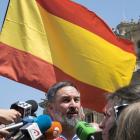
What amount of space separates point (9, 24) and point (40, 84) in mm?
1354

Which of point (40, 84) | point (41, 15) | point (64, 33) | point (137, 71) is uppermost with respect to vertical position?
point (41, 15)

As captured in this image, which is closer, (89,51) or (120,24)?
(89,51)

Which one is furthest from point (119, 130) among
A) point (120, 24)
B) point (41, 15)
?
point (120, 24)

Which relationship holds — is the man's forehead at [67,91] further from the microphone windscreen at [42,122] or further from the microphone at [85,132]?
the microphone windscreen at [42,122]

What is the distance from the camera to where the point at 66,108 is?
3.33 metres

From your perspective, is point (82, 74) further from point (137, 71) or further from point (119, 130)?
point (137, 71)

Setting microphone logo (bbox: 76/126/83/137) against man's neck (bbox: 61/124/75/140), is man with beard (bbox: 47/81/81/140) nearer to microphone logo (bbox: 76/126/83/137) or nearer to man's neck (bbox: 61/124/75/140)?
man's neck (bbox: 61/124/75/140)

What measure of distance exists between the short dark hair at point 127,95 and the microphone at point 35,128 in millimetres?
704

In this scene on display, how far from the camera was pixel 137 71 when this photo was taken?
22.4 m

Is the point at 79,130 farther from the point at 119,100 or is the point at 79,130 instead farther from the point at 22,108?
the point at 119,100

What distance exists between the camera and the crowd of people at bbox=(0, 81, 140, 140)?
1.48 meters

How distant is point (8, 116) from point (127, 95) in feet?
3.34

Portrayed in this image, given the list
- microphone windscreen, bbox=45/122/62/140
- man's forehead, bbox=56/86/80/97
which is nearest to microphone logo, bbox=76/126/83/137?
microphone windscreen, bbox=45/122/62/140

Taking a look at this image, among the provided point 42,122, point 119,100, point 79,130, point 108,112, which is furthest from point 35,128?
point 119,100
